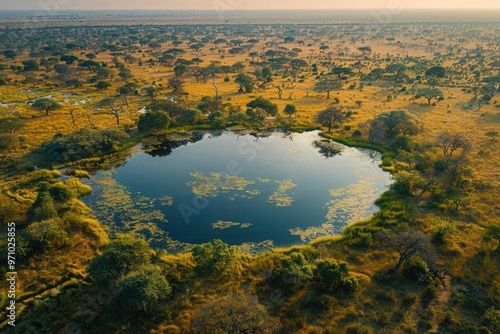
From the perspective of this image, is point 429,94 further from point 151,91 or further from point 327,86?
point 151,91

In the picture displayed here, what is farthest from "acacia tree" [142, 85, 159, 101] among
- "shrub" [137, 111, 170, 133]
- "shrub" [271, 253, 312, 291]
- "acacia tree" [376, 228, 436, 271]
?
"acacia tree" [376, 228, 436, 271]

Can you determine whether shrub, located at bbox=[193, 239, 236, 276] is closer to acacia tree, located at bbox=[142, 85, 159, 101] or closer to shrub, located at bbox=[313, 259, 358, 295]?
shrub, located at bbox=[313, 259, 358, 295]

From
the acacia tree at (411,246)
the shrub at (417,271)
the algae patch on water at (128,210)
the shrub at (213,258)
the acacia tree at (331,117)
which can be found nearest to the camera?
the shrub at (417,271)

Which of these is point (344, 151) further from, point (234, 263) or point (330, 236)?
point (234, 263)

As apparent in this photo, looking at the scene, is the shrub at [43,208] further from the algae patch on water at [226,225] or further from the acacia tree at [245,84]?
the acacia tree at [245,84]

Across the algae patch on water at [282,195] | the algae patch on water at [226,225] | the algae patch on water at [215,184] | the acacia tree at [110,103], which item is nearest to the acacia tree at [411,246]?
the algae patch on water at [282,195]

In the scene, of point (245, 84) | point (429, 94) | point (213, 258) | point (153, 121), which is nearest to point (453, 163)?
point (213, 258)

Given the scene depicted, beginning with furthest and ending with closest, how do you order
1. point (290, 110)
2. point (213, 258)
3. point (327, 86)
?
point (327, 86)
point (290, 110)
point (213, 258)
